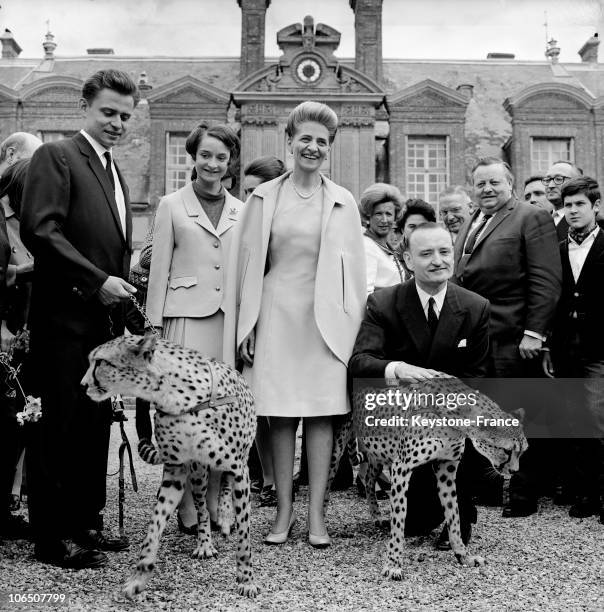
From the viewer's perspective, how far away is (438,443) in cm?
369

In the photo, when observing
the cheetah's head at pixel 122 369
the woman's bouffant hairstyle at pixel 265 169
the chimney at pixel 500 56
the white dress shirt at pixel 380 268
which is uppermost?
the chimney at pixel 500 56

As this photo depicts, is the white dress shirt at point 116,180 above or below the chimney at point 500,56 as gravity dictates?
below

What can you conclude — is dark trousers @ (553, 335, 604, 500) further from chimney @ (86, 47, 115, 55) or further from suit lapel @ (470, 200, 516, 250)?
chimney @ (86, 47, 115, 55)

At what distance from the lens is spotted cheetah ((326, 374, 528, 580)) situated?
3674 millimetres

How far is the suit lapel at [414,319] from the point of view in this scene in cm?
398

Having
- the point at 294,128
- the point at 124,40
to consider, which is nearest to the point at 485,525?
the point at 294,128

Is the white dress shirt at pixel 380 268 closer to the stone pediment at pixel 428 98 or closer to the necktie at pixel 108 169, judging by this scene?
the necktie at pixel 108 169

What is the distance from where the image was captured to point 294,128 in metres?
4.26

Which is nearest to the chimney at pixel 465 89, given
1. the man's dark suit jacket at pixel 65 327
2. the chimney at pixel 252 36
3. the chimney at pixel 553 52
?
the chimney at pixel 553 52

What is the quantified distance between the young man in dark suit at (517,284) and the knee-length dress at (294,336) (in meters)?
1.54

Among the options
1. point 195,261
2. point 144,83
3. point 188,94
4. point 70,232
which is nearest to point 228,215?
point 195,261

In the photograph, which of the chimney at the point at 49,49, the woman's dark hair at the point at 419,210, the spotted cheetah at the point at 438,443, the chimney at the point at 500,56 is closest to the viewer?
the spotted cheetah at the point at 438,443

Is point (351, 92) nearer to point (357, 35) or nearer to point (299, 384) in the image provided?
point (357, 35)

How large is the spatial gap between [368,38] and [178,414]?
20190mm
